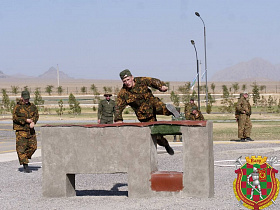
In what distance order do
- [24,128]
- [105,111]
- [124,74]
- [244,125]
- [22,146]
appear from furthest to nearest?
[244,125]
[105,111]
[24,128]
[22,146]
[124,74]

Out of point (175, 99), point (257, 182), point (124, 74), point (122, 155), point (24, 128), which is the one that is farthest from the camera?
point (175, 99)

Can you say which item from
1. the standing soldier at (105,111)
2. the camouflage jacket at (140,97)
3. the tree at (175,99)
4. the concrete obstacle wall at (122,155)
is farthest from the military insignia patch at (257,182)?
the tree at (175,99)

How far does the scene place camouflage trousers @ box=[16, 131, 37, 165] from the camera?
13391 mm

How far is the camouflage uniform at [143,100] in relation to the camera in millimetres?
9672

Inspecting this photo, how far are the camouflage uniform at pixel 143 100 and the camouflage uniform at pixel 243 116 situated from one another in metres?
11.1

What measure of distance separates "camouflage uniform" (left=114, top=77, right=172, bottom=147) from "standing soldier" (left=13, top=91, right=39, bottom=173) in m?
4.27

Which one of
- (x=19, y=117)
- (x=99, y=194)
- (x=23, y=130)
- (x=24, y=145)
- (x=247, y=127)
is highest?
(x=19, y=117)

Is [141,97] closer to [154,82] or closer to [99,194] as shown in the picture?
[154,82]

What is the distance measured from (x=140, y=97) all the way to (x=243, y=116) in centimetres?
1163

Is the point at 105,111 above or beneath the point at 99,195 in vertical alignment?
above

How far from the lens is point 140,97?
9688 millimetres

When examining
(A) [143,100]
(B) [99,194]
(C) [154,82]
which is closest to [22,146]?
(B) [99,194]

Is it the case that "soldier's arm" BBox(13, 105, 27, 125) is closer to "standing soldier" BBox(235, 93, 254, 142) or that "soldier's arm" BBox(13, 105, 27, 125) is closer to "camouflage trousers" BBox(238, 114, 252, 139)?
"standing soldier" BBox(235, 93, 254, 142)

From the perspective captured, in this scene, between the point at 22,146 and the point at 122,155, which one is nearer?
the point at 122,155
